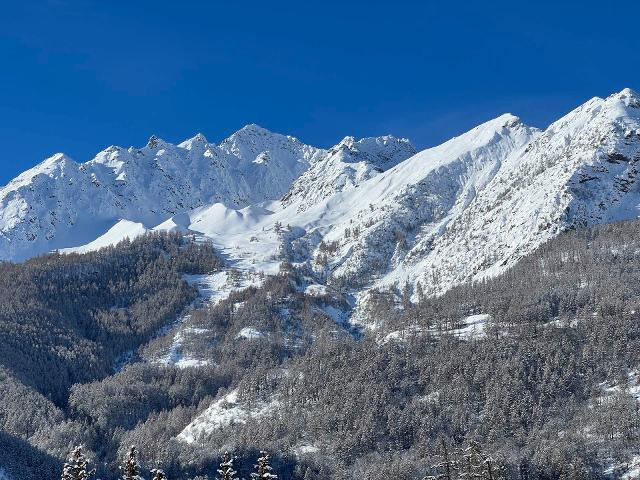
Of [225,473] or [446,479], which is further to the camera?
[446,479]

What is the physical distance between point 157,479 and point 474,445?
3548 centimetres

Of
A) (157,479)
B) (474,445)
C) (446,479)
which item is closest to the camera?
(157,479)

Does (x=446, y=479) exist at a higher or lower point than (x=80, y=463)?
lower

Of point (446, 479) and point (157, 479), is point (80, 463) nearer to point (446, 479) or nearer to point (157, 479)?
point (157, 479)

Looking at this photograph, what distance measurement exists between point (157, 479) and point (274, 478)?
12061 mm

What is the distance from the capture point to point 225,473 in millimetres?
82000

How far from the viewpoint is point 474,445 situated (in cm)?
9281

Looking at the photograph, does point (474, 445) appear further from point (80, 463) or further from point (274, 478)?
point (80, 463)

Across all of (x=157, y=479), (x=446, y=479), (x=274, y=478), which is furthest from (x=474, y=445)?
(x=157, y=479)

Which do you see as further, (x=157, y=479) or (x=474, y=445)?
(x=474, y=445)

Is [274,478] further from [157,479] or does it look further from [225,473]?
[157,479]

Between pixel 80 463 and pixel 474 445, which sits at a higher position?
pixel 80 463

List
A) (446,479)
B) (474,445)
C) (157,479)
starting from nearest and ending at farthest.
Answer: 1. (157,479)
2. (474,445)
3. (446,479)

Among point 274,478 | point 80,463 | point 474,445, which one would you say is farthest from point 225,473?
point 474,445
